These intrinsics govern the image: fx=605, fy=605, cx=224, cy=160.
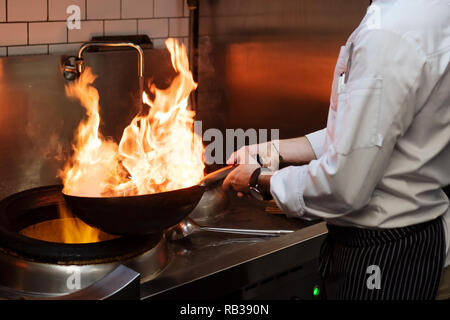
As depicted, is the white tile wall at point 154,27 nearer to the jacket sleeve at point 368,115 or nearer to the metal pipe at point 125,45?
the metal pipe at point 125,45

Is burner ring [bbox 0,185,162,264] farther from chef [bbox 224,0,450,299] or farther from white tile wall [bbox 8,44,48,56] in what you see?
white tile wall [bbox 8,44,48,56]

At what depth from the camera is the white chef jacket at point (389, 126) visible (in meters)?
1.25

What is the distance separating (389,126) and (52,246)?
841mm

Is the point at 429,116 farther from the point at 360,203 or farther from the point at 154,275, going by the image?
the point at 154,275

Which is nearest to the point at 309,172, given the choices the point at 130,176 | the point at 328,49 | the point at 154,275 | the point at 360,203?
the point at 360,203

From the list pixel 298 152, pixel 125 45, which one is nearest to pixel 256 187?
pixel 298 152

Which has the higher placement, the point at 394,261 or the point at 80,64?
the point at 80,64

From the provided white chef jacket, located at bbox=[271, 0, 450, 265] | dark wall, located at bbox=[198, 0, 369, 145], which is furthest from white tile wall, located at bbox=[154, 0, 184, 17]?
white chef jacket, located at bbox=[271, 0, 450, 265]

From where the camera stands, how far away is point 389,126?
1.27 metres

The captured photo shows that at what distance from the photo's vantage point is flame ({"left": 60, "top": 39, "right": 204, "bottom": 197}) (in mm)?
1756

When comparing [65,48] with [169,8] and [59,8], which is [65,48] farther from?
[169,8]

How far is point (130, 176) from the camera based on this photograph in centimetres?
186

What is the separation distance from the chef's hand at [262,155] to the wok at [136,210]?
0.25 meters

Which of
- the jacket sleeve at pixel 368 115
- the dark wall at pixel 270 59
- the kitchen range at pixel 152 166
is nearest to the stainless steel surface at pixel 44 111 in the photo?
the kitchen range at pixel 152 166
